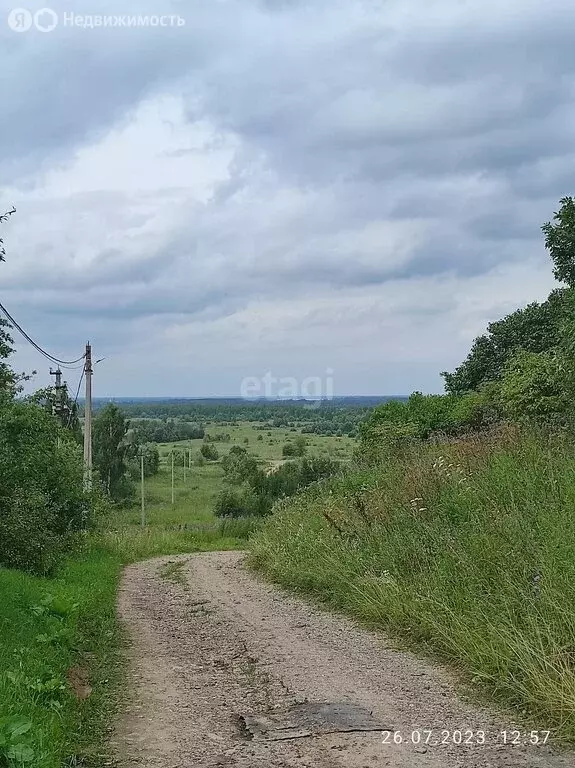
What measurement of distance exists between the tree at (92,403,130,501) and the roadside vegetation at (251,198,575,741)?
111 feet

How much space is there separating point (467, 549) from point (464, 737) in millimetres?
3331

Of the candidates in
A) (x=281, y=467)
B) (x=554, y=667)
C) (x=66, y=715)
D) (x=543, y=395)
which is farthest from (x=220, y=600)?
(x=281, y=467)

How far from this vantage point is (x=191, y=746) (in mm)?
5527

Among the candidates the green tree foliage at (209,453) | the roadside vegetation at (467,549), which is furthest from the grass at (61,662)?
the green tree foliage at (209,453)

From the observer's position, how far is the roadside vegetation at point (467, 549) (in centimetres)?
645

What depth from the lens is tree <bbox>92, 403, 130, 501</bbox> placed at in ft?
168

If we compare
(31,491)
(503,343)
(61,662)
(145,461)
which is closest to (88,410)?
(31,491)

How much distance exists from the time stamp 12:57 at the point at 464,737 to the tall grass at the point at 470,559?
22 centimetres

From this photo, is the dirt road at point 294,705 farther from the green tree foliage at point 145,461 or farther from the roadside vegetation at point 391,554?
the green tree foliage at point 145,461

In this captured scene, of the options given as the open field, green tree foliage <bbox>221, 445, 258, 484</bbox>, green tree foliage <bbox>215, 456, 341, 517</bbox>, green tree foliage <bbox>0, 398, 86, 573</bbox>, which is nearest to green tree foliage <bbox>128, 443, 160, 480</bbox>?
green tree foliage <bbox>221, 445, 258, 484</bbox>

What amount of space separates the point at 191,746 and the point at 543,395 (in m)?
16.0

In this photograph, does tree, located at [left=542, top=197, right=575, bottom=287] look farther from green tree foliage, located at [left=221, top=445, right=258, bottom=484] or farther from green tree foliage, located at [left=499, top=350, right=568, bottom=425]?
green tree foliage, located at [left=221, top=445, right=258, bottom=484]

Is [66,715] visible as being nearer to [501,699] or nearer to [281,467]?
[501,699]

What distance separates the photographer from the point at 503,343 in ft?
103
